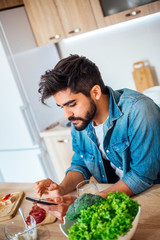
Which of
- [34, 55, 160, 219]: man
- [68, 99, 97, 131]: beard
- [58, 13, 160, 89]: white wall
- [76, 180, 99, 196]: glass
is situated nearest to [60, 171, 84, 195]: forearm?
[34, 55, 160, 219]: man

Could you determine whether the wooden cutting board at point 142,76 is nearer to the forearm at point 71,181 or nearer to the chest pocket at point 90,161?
the chest pocket at point 90,161

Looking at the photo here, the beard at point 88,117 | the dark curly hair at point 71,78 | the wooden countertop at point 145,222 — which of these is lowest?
the wooden countertop at point 145,222

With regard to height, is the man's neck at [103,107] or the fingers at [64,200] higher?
the man's neck at [103,107]

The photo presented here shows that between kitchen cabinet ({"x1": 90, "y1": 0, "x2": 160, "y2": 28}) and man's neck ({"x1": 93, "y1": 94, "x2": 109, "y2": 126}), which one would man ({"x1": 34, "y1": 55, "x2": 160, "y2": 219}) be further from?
kitchen cabinet ({"x1": 90, "y1": 0, "x2": 160, "y2": 28})

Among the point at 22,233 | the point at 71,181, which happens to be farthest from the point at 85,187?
the point at 71,181

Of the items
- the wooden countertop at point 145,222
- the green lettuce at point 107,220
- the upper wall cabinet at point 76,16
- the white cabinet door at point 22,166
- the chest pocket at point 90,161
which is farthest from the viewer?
the white cabinet door at point 22,166

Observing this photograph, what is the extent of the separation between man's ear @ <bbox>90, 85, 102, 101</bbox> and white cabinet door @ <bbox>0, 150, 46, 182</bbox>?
1.53 metres

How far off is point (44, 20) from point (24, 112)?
2.88ft

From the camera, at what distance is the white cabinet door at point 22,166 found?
114 inches

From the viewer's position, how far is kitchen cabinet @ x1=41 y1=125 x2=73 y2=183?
8.46 feet

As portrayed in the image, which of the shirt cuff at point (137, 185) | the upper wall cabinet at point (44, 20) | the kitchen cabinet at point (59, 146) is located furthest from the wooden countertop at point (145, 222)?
the upper wall cabinet at point (44, 20)

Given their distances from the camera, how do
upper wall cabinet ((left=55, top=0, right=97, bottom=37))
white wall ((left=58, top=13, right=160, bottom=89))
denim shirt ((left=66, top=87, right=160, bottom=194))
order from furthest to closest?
white wall ((left=58, top=13, right=160, bottom=89))
upper wall cabinet ((left=55, top=0, right=97, bottom=37))
denim shirt ((left=66, top=87, right=160, bottom=194))

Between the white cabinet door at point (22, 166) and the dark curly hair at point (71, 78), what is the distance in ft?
5.08

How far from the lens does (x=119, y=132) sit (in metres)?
1.41
